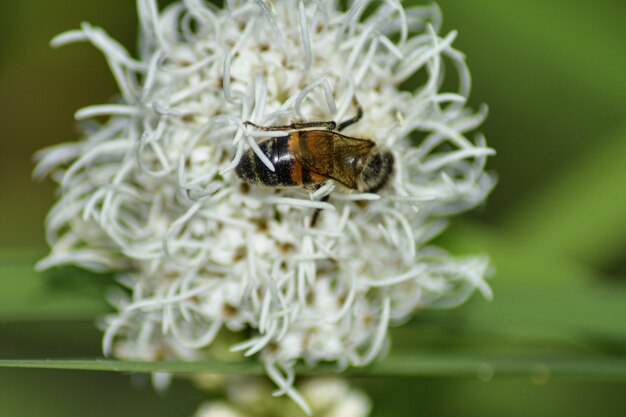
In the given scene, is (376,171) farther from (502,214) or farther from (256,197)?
(502,214)

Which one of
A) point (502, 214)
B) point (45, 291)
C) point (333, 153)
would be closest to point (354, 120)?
point (333, 153)

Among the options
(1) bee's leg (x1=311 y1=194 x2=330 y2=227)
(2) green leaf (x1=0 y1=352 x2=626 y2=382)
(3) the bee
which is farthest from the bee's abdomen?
(2) green leaf (x1=0 y1=352 x2=626 y2=382)

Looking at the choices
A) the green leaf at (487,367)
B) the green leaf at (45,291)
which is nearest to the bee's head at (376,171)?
the green leaf at (487,367)

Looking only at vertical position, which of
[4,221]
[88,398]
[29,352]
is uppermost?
[4,221]

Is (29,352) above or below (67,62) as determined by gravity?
below

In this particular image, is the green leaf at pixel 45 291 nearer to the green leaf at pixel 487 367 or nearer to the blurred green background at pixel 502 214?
the blurred green background at pixel 502 214

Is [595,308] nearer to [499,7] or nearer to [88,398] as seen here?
[499,7]

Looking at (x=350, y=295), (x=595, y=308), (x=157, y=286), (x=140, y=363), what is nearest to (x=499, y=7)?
(x=595, y=308)
